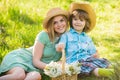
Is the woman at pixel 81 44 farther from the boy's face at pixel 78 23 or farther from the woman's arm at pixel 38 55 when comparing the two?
the woman's arm at pixel 38 55

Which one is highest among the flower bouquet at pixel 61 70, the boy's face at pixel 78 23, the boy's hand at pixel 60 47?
the boy's face at pixel 78 23

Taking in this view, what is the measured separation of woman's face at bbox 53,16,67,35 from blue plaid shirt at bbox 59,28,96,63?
0.29ft

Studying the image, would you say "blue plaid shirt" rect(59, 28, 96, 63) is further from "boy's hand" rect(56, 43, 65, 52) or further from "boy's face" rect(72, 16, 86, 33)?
"boy's hand" rect(56, 43, 65, 52)

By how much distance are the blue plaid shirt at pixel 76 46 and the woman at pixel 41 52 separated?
147mm

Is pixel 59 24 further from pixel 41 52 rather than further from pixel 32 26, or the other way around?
pixel 32 26

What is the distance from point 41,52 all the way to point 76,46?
537mm

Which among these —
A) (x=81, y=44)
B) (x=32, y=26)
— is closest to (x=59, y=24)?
(x=81, y=44)

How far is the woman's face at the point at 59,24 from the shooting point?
236 inches

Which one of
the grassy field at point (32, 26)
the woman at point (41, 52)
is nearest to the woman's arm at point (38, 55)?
the woman at point (41, 52)

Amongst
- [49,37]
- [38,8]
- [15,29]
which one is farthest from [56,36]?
[38,8]

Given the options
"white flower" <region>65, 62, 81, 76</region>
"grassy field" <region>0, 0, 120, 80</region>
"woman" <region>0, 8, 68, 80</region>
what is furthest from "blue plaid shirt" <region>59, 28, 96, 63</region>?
"white flower" <region>65, 62, 81, 76</region>

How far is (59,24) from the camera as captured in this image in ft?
19.6

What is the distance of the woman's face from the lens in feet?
19.7

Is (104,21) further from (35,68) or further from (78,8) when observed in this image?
(35,68)
